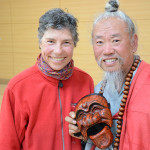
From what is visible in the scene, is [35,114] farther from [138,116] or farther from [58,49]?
[138,116]

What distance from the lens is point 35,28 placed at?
4.88m

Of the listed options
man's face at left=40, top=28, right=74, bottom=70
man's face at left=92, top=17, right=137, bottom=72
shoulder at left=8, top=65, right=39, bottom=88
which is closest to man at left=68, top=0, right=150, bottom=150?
man's face at left=92, top=17, right=137, bottom=72

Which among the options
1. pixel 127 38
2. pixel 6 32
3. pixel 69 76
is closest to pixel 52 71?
pixel 69 76

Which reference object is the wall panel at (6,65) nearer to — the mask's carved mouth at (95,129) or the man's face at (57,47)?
the man's face at (57,47)

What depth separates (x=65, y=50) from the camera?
1.42m

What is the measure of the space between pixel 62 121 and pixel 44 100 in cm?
21

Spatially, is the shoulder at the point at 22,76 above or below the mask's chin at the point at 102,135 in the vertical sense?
above

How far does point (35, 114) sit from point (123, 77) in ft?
2.34

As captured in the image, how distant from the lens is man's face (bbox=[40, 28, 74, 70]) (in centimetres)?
138

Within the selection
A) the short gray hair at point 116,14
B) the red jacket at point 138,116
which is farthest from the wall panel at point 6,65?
the red jacket at point 138,116

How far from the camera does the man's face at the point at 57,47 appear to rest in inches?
54.2

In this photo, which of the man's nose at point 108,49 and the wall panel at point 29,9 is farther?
the wall panel at point 29,9

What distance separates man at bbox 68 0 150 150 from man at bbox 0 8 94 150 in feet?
0.51

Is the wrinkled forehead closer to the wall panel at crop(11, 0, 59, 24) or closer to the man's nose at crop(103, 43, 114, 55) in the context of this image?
the man's nose at crop(103, 43, 114, 55)
